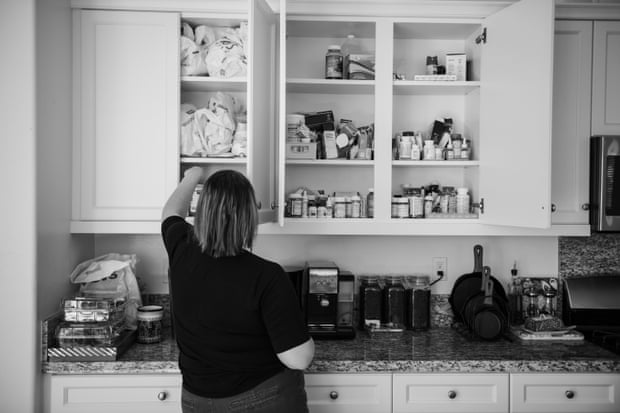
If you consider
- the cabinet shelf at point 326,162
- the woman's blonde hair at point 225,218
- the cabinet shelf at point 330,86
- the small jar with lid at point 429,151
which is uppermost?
the cabinet shelf at point 330,86

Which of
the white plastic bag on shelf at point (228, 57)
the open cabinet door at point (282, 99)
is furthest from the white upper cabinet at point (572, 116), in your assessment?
the white plastic bag on shelf at point (228, 57)

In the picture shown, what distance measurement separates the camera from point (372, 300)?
2629mm

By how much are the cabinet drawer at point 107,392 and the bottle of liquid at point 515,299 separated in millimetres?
1650

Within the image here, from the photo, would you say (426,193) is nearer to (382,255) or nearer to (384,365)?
(382,255)

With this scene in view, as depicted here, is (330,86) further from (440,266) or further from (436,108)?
(440,266)

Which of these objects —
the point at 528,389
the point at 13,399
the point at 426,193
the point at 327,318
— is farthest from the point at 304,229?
the point at 13,399

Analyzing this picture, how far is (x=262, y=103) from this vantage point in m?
2.27

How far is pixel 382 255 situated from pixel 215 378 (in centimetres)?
135

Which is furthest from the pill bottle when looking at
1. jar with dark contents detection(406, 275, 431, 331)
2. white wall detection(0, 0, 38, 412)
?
white wall detection(0, 0, 38, 412)

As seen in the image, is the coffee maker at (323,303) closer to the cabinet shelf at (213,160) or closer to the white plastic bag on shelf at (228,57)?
the cabinet shelf at (213,160)

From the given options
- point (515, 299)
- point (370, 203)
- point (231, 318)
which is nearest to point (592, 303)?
point (515, 299)

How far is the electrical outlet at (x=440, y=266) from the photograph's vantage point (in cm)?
283

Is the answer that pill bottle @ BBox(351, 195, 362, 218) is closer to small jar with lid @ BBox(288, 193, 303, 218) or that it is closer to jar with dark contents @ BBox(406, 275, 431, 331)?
small jar with lid @ BBox(288, 193, 303, 218)

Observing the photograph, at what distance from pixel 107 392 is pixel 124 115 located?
3.83 ft
